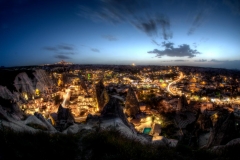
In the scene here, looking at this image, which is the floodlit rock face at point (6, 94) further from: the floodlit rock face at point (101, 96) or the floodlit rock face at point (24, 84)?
the floodlit rock face at point (101, 96)

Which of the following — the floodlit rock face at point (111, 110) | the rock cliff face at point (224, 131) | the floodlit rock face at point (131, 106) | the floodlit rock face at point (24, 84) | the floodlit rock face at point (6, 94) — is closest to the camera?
the rock cliff face at point (224, 131)

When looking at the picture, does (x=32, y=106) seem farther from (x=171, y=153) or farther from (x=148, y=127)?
(x=171, y=153)

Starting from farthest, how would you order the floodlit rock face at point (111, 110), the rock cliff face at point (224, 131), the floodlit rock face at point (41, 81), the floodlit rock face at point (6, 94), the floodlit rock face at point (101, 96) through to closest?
the floodlit rock face at point (41, 81), the floodlit rock face at point (101, 96), the floodlit rock face at point (6, 94), the floodlit rock face at point (111, 110), the rock cliff face at point (224, 131)

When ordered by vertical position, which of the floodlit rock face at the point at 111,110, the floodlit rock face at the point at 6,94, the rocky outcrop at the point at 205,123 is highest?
the floodlit rock face at the point at 111,110

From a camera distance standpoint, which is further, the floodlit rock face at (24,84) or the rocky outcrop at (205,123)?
the floodlit rock face at (24,84)

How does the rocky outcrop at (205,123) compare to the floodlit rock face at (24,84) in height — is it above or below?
below

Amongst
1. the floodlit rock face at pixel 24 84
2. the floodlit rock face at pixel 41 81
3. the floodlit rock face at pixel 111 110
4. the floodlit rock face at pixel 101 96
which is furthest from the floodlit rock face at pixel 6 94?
the floodlit rock face at pixel 111 110

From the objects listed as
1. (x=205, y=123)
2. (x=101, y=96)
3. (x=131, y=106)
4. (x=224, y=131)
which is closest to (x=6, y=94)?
(x=101, y=96)

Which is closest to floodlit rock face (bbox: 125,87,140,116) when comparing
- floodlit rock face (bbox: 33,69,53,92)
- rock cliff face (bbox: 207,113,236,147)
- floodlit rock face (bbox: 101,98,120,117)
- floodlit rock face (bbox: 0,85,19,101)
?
floodlit rock face (bbox: 101,98,120,117)

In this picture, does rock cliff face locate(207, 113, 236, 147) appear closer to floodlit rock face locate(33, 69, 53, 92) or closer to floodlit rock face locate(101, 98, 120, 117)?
floodlit rock face locate(101, 98, 120, 117)
